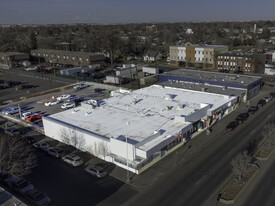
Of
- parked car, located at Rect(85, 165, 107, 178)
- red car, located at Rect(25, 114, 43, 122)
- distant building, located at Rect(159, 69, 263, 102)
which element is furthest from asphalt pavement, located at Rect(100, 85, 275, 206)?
red car, located at Rect(25, 114, 43, 122)

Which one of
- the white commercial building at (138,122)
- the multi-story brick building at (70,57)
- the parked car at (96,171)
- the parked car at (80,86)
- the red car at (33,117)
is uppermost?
the multi-story brick building at (70,57)

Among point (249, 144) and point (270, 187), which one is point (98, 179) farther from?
point (249, 144)

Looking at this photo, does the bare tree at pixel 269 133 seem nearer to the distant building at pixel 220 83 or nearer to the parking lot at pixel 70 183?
the distant building at pixel 220 83

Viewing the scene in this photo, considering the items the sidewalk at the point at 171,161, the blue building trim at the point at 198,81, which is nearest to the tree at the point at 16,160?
the sidewalk at the point at 171,161

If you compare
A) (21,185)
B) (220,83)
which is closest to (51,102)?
(21,185)

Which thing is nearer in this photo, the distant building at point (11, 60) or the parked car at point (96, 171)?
the parked car at point (96, 171)
